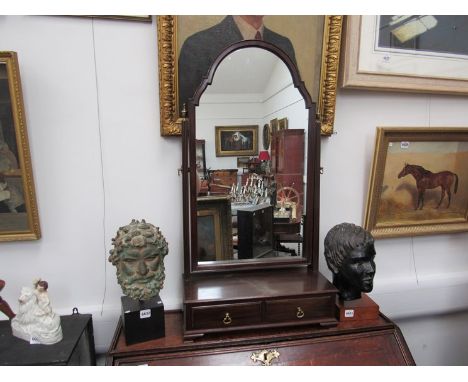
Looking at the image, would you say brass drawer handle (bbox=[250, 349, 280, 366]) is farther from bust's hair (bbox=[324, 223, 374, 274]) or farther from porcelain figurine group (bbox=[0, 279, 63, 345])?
porcelain figurine group (bbox=[0, 279, 63, 345])

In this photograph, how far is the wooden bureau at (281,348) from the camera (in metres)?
0.94

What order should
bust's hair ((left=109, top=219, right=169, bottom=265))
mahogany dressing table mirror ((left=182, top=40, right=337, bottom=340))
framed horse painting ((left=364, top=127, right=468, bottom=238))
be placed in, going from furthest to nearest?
framed horse painting ((left=364, top=127, right=468, bottom=238)) < mahogany dressing table mirror ((left=182, top=40, right=337, bottom=340)) < bust's hair ((left=109, top=219, right=169, bottom=265))

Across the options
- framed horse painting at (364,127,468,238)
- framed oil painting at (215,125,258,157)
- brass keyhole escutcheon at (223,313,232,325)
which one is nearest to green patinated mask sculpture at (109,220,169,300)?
brass keyhole escutcheon at (223,313,232,325)

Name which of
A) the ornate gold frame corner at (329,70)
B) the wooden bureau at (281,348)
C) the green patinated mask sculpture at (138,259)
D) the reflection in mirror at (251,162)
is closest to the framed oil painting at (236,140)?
the reflection in mirror at (251,162)

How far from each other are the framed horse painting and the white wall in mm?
73

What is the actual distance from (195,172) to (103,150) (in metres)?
0.37

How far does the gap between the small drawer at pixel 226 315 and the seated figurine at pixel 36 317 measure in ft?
1.50

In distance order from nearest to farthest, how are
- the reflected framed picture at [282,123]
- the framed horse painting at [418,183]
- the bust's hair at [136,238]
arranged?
the bust's hair at [136,238] < the reflected framed picture at [282,123] < the framed horse painting at [418,183]

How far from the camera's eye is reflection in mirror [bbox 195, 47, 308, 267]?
108cm

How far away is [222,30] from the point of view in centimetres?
108

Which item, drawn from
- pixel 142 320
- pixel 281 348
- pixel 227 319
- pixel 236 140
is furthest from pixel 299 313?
pixel 236 140

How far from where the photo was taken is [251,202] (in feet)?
3.78

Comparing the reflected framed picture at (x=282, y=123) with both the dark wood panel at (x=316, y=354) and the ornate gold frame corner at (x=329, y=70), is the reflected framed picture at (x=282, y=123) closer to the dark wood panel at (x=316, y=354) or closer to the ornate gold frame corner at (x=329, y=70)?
the ornate gold frame corner at (x=329, y=70)
